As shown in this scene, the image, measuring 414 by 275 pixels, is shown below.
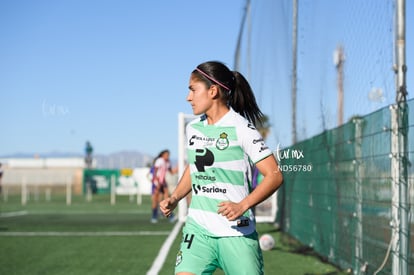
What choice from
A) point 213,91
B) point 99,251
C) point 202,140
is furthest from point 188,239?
point 99,251

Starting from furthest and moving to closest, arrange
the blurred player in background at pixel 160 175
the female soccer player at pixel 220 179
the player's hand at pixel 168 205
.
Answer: the blurred player in background at pixel 160 175, the player's hand at pixel 168 205, the female soccer player at pixel 220 179

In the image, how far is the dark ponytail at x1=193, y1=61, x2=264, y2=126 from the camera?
449cm

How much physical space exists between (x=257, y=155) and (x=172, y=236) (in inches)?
416

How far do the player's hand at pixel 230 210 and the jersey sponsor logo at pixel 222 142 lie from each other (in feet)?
1.35

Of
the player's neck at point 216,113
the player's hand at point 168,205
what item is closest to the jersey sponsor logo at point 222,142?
the player's neck at point 216,113

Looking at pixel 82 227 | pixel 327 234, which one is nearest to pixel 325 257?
pixel 327 234

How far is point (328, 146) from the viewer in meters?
10.0

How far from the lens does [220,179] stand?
4.37 m

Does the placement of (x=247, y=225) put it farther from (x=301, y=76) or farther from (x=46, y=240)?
(x=46, y=240)

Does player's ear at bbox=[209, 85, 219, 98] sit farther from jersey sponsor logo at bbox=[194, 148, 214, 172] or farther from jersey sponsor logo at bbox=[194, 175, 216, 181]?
jersey sponsor logo at bbox=[194, 175, 216, 181]

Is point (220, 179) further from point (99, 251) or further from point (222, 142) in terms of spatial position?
point (99, 251)

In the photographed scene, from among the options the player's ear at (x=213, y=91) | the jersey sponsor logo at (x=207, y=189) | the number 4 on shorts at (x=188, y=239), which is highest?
the player's ear at (x=213, y=91)

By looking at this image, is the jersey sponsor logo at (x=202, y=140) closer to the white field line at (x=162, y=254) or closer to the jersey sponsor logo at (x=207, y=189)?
the jersey sponsor logo at (x=207, y=189)

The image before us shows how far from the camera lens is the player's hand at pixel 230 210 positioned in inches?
159
